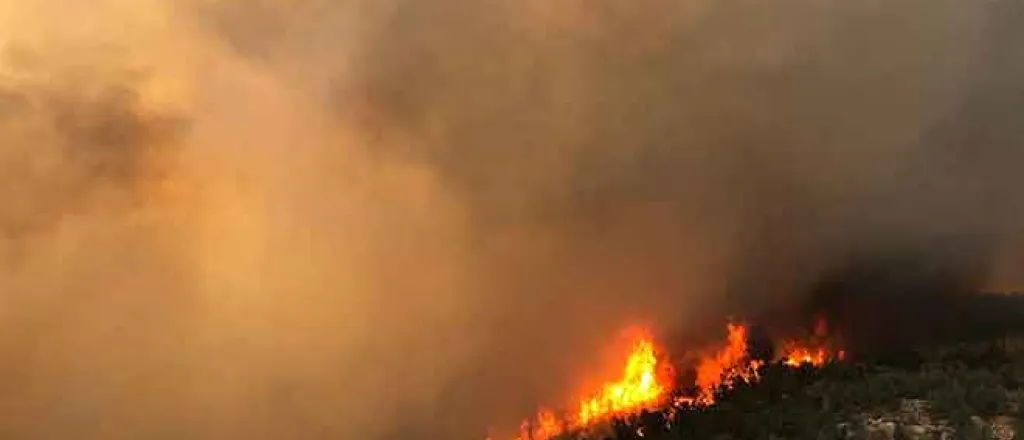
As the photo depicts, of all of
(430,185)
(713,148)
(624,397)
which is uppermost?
(713,148)

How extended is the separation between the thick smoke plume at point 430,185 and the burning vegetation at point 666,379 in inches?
11.2

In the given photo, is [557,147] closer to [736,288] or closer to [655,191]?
[655,191]

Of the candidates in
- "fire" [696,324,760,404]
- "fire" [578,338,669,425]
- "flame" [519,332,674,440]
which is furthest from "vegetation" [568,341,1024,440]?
"fire" [578,338,669,425]

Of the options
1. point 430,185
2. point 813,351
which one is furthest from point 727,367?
point 430,185

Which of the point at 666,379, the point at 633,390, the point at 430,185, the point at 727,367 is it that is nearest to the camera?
the point at 430,185

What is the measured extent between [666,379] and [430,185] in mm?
3137

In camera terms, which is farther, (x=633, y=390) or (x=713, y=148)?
(x=713, y=148)

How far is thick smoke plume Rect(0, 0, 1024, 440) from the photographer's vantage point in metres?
7.36

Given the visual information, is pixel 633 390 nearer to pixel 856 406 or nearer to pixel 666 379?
pixel 666 379

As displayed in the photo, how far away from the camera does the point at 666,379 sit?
9844mm


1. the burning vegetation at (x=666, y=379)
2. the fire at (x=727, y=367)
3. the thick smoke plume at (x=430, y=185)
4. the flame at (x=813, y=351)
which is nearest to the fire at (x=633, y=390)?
the burning vegetation at (x=666, y=379)

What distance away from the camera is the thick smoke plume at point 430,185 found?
7359 millimetres

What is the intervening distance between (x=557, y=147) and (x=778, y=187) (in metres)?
3.14

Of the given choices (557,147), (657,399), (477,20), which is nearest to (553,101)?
(557,147)
